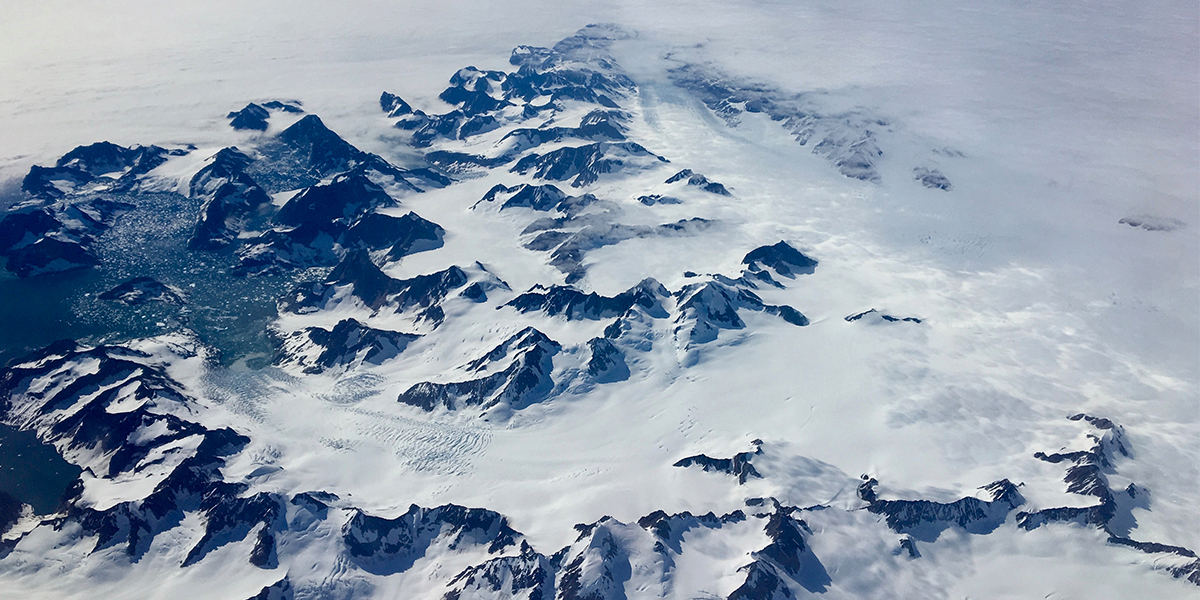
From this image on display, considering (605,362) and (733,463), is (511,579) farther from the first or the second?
(605,362)

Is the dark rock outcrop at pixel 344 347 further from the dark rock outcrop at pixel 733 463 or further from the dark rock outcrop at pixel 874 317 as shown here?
the dark rock outcrop at pixel 874 317

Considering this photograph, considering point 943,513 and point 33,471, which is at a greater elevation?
point 943,513

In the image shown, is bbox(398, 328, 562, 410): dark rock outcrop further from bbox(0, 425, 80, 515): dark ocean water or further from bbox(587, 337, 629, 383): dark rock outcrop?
bbox(0, 425, 80, 515): dark ocean water

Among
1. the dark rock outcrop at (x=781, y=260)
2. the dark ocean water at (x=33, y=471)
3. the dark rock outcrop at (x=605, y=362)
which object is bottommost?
the dark ocean water at (x=33, y=471)

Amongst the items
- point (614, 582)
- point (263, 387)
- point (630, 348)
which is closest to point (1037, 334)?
point (630, 348)

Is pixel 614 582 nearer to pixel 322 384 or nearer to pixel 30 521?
pixel 322 384

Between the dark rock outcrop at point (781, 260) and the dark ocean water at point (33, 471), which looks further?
the dark rock outcrop at point (781, 260)

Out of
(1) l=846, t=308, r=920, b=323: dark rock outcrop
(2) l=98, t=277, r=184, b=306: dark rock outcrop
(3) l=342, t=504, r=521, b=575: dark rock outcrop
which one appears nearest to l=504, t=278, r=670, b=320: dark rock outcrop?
(1) l=846, t=308, r=920, b=323: dark rock outcrop

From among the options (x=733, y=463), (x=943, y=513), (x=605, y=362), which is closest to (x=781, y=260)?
(x=605, y=362)

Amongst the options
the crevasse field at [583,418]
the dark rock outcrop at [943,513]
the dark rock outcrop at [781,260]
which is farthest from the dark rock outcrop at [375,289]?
the dark rock outcrop at [943,513]

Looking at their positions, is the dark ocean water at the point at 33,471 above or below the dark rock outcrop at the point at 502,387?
below

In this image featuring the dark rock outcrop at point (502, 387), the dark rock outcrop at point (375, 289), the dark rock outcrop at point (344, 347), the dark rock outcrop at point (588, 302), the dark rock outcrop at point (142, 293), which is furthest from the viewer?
the dark rock outcrop at point (142, 293)
